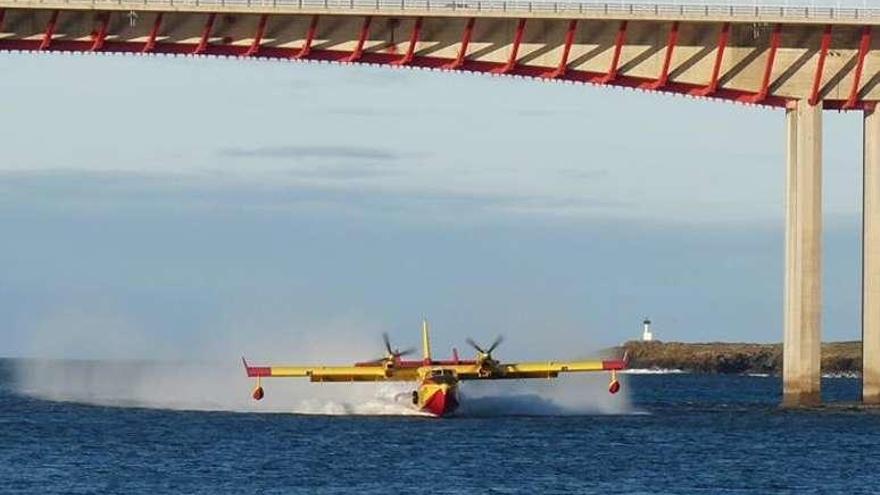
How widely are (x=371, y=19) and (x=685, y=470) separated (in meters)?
28.8

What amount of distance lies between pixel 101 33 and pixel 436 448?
79.0ft

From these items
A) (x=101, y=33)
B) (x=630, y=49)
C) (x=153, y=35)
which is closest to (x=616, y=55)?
(x=630, y=49)

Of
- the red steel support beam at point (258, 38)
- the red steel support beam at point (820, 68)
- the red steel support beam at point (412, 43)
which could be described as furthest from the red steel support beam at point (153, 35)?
the red steel support beam at point (820, 68)

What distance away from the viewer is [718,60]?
331 ft

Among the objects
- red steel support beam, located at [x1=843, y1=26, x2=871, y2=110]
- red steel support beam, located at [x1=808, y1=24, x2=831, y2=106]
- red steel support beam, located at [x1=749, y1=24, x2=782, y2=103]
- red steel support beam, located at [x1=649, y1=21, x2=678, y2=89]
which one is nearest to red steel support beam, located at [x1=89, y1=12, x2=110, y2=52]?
red steel support beam, located at [x1=649, y1=21, x2=678, y2=89]

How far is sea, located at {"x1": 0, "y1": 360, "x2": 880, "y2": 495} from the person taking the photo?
241ft

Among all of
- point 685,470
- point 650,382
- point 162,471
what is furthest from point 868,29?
point 650,382

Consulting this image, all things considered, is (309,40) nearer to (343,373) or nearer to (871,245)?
(343,373)

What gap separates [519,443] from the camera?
8800 cm

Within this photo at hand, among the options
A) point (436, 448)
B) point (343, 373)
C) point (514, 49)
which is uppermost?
point (514, 49)

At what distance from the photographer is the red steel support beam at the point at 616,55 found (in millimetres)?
100500

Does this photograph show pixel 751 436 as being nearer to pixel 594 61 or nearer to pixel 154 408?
pixel 594 61

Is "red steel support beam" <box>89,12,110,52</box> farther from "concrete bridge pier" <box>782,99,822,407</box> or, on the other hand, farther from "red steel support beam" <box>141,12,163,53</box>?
"concrete bridge pier" <box>782,99,822,407</box>

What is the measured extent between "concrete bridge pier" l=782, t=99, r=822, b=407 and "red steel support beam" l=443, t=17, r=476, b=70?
535 inches
